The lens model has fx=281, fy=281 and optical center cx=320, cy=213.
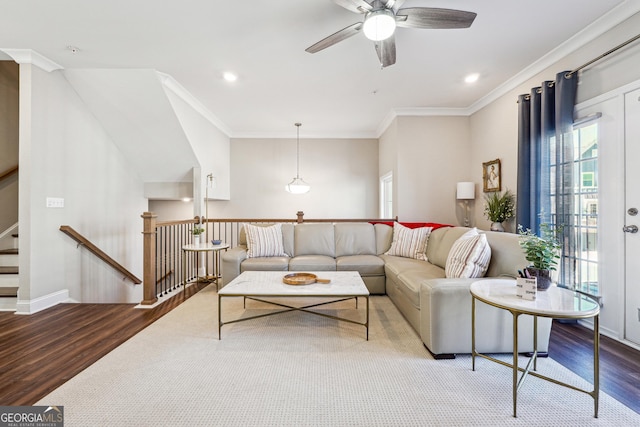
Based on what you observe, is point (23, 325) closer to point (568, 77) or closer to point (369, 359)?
point (369, 359)

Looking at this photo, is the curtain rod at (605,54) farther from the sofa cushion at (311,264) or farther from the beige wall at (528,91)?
the sofa cushion at (311,264)

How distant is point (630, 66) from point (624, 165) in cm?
80

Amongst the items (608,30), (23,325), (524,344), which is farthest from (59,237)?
(608,30)

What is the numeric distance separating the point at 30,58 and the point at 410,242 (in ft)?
16.0

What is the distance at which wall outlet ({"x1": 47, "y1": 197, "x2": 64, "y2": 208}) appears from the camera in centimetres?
326

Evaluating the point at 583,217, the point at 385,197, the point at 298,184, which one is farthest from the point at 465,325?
the point at 385,197

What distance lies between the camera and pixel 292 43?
9.32ft

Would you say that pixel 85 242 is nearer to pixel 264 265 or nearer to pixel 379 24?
pixel 264 265

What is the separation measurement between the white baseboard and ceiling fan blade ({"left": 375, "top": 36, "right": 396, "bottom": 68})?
4.38m

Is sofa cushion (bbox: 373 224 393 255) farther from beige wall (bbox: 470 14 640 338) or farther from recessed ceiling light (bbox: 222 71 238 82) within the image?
recessed ceiling light (bbox: 222 71 238 82)

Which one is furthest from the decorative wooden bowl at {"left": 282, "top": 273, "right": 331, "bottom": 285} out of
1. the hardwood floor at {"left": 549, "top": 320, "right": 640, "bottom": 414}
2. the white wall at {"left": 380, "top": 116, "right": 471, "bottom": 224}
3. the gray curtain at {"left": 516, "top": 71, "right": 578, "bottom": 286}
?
the white wall at {"left": 380, "top": 116, "right": 471, "bottom": 224}

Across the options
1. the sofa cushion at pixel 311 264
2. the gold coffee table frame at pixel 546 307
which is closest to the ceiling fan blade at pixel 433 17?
the gold coffee table frame at pixel 546 307

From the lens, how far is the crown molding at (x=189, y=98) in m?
3.62

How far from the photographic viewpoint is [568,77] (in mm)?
2756
